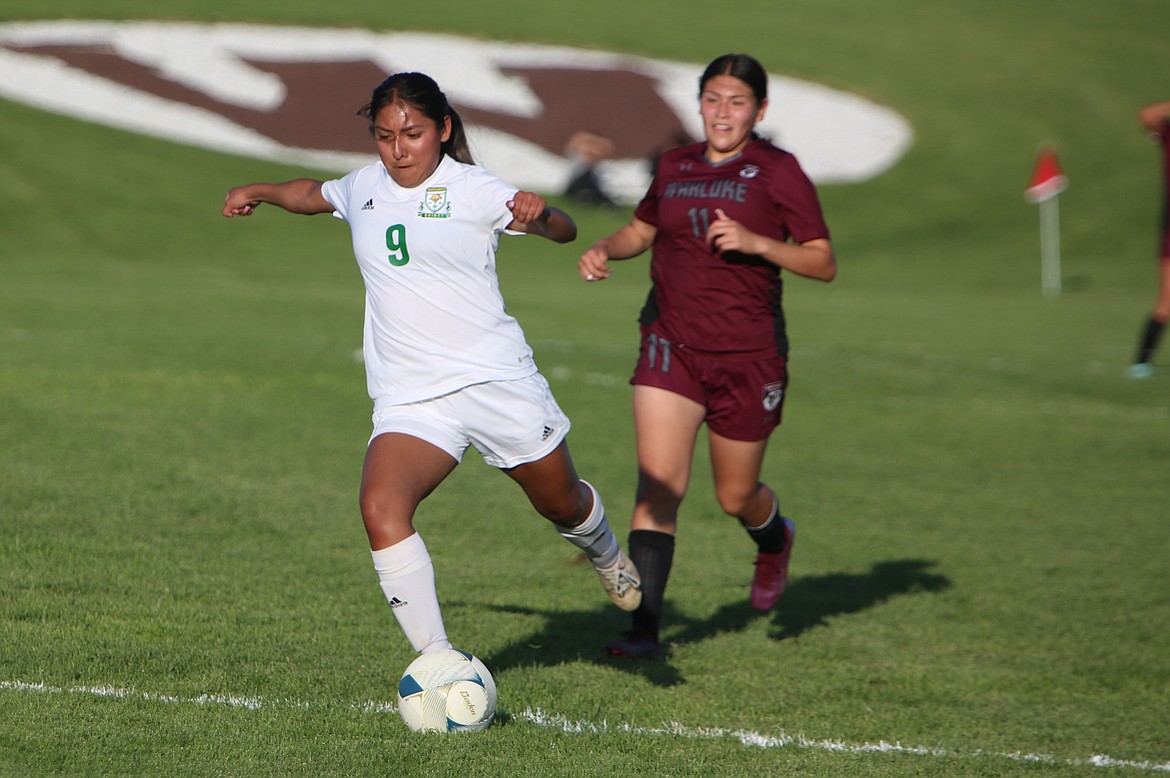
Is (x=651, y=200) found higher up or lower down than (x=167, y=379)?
higher up

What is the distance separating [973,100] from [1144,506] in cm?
3877

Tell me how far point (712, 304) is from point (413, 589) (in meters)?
2.22

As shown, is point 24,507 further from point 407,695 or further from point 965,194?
point 965,194

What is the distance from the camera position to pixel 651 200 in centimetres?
700

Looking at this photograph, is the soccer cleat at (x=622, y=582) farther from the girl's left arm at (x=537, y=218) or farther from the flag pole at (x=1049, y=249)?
the flag pole at (x=1049, y=249)

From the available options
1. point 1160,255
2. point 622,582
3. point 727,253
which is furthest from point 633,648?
point 1160,255

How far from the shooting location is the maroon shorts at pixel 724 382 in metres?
6.78

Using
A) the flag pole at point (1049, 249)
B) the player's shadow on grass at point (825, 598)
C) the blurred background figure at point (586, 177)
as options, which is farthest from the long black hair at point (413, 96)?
the blurred background figure at point (586, 177)

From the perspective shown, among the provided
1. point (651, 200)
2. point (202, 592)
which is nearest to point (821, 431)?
point (651, 200)

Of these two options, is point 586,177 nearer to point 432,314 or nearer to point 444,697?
point 432,314

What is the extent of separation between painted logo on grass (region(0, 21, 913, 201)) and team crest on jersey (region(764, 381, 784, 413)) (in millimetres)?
30855

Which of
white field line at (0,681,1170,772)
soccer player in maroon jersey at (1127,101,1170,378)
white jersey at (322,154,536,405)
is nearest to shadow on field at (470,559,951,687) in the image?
white field line at (0,681,1170,772)

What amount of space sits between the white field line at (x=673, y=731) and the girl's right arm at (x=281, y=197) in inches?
79.4

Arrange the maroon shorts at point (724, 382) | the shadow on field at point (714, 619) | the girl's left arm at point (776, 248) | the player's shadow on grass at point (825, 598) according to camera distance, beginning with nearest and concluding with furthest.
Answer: the girl's left arm at point (776, 248) < the shadow on field at point (714, 619) < the maroon shorts at point (724, 382) < the player's shadow on grass at point (825, 598)
